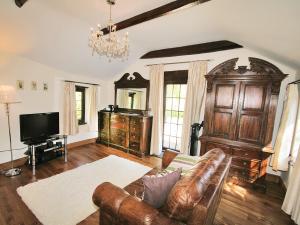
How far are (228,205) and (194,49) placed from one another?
128 inches

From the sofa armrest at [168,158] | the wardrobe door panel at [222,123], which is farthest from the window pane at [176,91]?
the sofa armrest at [168,158]

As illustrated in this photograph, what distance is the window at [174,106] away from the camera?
4121 millimetres

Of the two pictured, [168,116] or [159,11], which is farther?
[168,116]

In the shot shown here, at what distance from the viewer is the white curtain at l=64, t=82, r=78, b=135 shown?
4289 millimetres

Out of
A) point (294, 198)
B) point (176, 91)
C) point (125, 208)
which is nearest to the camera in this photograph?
point (125, 208)

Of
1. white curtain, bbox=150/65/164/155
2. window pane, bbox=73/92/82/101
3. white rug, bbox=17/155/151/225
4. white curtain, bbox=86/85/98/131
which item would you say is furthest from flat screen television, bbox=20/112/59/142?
white curtain, bbox=150/65/164/155

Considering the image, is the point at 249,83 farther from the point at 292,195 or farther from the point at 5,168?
the point at 5,168

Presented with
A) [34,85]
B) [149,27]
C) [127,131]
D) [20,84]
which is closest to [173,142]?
[127,131]

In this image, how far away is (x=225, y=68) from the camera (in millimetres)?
2975

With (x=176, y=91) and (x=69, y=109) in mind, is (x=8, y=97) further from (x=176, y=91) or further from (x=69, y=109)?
(x=176, y=91)

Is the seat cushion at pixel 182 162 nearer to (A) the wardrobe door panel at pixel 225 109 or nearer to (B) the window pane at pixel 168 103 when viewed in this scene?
(A) the wardrobe door panel at pixel 225 109

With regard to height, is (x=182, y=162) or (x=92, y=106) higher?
(x=92, y=106)

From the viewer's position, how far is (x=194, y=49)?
3691 millimetres

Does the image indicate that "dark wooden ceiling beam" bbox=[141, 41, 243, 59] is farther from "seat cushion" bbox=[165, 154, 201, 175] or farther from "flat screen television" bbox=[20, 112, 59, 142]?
"flat screen television" bbox=[20, 112, 59, 142]
